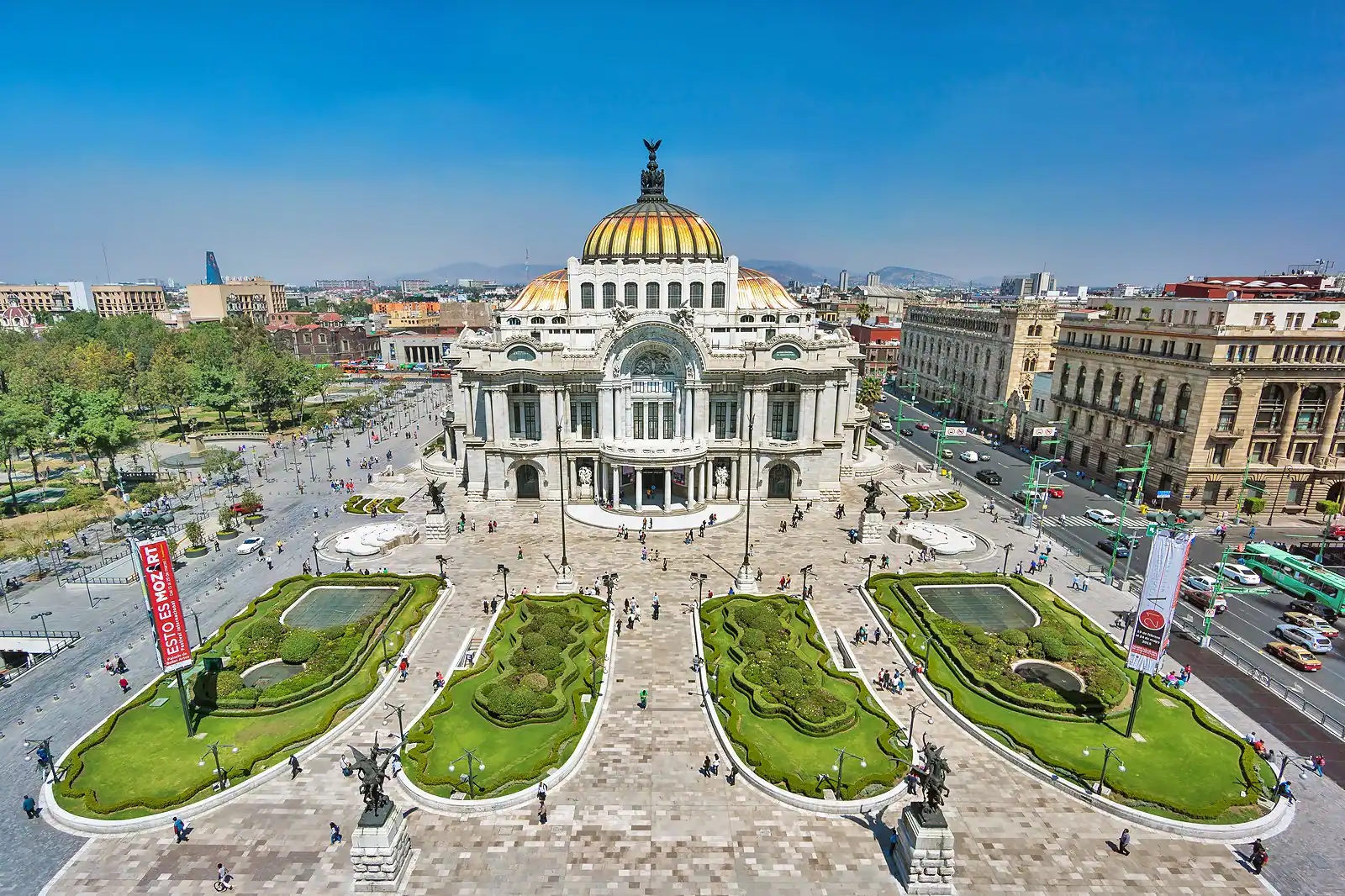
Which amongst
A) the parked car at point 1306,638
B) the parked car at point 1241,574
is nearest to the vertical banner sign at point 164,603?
the parked car at point 1306,638

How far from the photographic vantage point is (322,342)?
598 feet

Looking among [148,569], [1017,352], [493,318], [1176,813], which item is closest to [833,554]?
[1176,813]

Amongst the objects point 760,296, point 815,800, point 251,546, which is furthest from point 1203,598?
point 251,546

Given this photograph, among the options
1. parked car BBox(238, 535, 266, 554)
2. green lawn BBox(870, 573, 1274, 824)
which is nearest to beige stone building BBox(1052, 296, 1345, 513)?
green lawn BBox(870, 573, 1274, 824)

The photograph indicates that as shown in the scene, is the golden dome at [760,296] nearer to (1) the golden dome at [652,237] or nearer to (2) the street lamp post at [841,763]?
(1) the golden dome at [652,237]

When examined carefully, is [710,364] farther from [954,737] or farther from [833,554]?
[954,737]

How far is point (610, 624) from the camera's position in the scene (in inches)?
1777

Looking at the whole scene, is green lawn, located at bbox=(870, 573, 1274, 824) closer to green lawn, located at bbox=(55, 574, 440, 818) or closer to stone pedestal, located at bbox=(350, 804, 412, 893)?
stone pedestal, located at bbox=(350, 804, 412, 893)

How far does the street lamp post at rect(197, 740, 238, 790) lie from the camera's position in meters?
30.6

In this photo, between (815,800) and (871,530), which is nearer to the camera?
(815,800)

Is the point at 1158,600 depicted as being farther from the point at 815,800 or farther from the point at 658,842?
the point at 658,842

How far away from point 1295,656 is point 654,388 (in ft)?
167

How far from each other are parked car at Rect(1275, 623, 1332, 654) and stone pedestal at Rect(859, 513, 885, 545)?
89.2 ft

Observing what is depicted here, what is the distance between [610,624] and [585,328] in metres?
38.5
